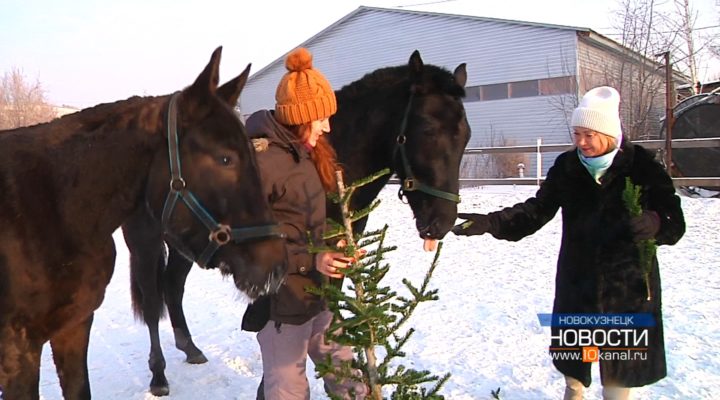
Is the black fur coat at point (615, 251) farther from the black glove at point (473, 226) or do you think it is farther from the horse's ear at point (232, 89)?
the horse's ear at point (232, 89)

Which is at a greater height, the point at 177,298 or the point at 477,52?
the point at 477,52

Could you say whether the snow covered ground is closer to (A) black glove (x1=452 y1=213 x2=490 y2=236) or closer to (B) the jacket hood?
(B) the jacket hood

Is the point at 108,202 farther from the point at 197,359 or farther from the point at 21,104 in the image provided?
the point at 21,104

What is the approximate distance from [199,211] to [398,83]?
1.90 m

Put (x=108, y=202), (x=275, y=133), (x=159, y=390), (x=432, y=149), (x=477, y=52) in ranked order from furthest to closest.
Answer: (x=477, y=52), (x=159, y=390), (x=432, y=149), (x=275, y=133), (x=108, y=202)

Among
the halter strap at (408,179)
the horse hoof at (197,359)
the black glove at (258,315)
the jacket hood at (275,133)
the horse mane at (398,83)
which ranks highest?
the horse mane at (398,83)

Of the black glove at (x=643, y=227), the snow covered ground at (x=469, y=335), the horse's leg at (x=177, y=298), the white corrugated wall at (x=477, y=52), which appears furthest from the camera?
the white corrugated wall at (x=477, y=52)

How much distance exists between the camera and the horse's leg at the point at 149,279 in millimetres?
3932

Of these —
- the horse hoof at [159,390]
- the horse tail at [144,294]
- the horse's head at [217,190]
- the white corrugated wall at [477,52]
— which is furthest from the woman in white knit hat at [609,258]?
the white corrugated wall at [477,52]

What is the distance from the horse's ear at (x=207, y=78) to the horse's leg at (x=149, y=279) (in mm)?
2208

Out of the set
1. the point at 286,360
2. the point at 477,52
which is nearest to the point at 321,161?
the point at 286,360

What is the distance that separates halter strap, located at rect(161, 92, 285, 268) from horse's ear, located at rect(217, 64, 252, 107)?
212 millimetres

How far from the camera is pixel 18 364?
2.20 m

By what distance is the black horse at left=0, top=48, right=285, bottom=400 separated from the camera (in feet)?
6.45
